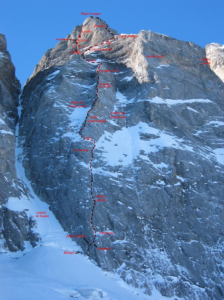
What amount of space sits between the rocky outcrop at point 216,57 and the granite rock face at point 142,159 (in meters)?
1.29

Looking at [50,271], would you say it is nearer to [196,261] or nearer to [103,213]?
[103,213]

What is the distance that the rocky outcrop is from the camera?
54.5m

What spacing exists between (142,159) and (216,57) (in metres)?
23.6

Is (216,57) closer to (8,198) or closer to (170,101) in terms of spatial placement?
(170,101)

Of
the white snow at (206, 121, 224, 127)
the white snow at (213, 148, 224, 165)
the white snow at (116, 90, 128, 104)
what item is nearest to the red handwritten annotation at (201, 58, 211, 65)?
the white snow at (206, 121, 224, 127)

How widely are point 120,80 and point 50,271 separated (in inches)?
1230

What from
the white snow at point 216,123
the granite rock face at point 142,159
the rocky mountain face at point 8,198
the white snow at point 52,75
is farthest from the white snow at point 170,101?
the rocky mountain face at point 8,198

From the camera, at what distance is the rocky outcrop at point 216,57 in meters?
54.5

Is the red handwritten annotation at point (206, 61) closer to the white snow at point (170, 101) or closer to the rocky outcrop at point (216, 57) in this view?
the rocky outcrop at point (216, 57)

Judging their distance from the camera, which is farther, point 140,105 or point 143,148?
point 140,105

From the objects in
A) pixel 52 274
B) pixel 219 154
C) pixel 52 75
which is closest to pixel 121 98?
pixel 52 75

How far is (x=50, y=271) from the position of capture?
31.3 meters

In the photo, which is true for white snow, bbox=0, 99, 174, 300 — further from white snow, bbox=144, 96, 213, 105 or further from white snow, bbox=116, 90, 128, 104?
white snow, bbox=144, 96, 213, 105

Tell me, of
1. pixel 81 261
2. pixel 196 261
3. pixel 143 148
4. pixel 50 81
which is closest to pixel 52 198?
pixel 81 261
